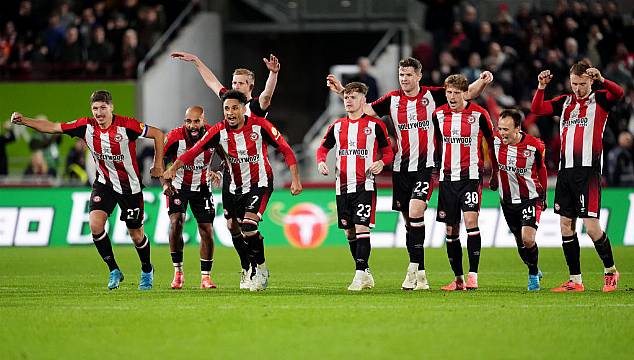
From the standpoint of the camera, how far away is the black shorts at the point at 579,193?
11.7 meters

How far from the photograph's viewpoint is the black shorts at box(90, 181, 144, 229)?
40.5 ft

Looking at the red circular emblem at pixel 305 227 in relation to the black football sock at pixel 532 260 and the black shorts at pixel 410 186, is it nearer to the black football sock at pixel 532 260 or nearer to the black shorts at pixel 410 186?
the black shorts at pixel 410 186

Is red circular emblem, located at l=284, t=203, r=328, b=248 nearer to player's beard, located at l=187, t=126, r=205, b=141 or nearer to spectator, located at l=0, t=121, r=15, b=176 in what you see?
spectator, located at l=0, t=121, r=15, b=176

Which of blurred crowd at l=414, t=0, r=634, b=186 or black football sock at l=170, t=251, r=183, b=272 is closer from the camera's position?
black football sock at l=170, t=251, r=183, b=272

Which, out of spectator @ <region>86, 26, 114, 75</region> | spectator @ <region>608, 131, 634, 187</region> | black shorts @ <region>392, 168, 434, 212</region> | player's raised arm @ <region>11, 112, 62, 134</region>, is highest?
spectator @ <region>86, 26, 114, 75</region>

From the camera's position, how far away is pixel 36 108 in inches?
1052

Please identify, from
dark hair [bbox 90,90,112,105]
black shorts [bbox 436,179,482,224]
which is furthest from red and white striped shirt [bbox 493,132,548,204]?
dark hair [bbox 90,90,112,105]

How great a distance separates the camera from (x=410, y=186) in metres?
12.4

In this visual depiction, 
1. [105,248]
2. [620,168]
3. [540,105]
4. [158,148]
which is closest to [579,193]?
[540,105]

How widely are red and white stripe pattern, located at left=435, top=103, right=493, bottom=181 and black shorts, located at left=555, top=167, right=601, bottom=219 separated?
869 mm

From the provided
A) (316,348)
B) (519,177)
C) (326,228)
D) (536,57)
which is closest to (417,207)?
(519,177)

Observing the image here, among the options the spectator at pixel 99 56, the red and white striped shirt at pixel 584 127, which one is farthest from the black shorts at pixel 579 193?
the spectator at pixel 99 56

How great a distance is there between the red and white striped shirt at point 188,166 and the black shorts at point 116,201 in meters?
0.63

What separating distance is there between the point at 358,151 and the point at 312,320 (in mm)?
3380
